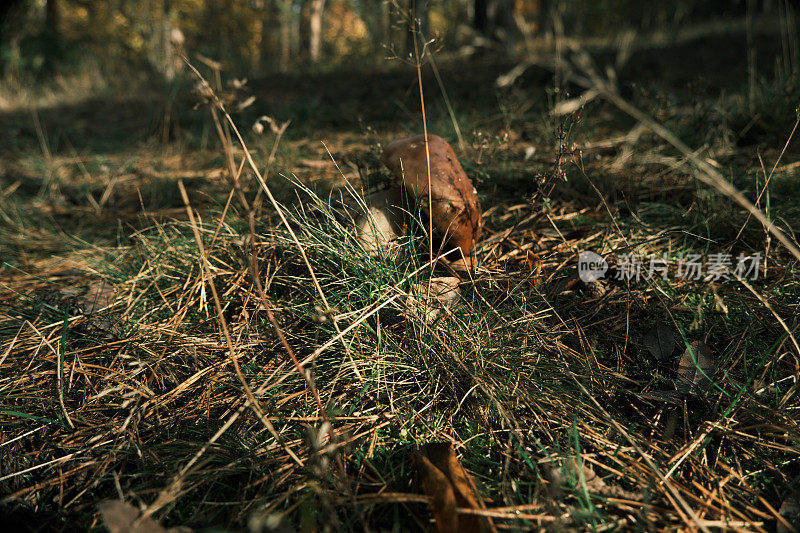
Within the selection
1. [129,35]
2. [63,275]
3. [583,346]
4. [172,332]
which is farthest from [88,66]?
[129,35]

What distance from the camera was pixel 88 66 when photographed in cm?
952

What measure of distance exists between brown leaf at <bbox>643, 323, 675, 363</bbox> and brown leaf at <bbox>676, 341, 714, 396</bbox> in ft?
0.19

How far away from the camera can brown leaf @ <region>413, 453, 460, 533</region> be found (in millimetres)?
964

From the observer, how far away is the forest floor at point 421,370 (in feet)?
3.58

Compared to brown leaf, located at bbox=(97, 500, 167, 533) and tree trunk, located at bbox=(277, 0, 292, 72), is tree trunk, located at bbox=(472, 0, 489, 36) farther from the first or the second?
tree trunk, located at bbox=(277, 0, 292, 72)

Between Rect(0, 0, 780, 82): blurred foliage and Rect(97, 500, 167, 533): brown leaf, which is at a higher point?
Rect(0, 0, 780, 82): blurred foliage

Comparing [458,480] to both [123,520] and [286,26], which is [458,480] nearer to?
[123,520]

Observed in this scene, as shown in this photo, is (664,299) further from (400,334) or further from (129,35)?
(129,35)

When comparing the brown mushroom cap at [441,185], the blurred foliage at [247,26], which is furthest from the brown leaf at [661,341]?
the blurred foliage at [247,26]

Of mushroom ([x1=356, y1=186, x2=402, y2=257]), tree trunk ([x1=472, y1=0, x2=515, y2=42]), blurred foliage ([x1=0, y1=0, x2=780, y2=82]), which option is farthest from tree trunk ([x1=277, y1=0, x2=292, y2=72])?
mushroom ([x1=356, y1=186, x2=402, y2=257])

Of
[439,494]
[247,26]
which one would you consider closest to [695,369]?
[439,494]

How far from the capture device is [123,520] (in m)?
0.91

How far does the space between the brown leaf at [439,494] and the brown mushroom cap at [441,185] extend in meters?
0.83

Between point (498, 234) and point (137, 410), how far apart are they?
1.48m
